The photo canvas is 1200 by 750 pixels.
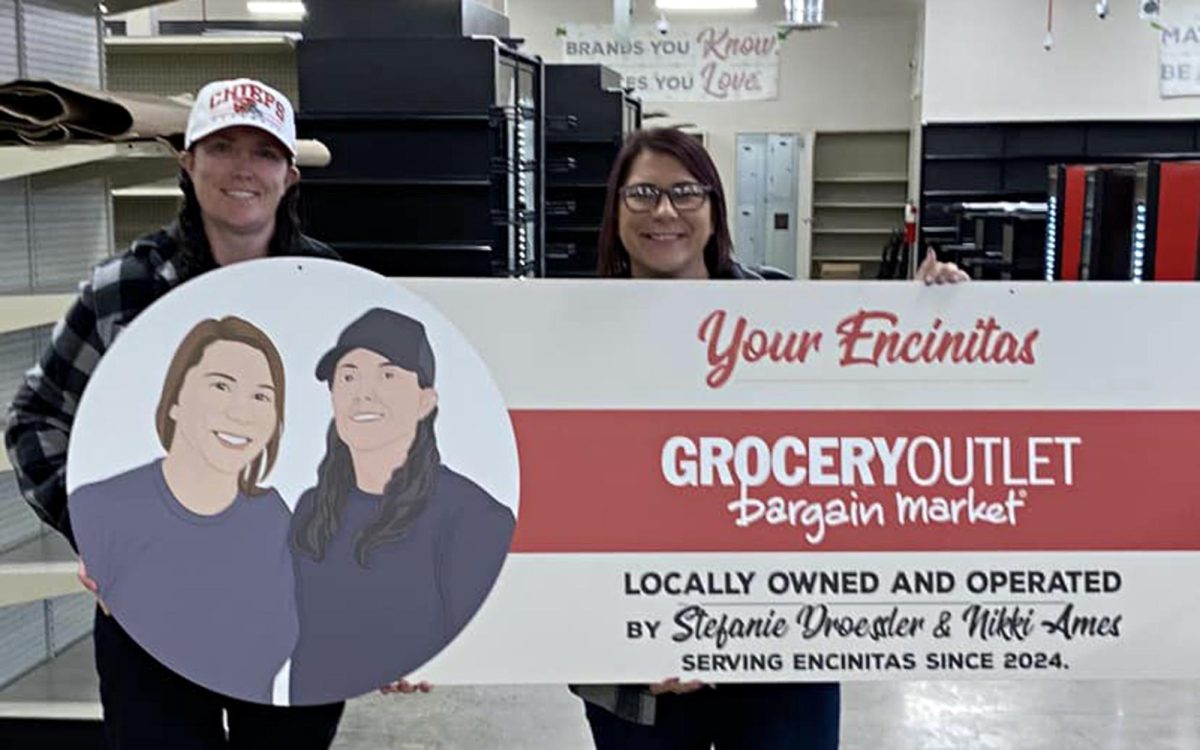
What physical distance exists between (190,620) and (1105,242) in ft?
12.7

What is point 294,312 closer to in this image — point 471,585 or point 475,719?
point 471,585

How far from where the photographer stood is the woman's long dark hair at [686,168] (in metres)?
1.69

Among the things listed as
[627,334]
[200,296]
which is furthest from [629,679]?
[200,296]

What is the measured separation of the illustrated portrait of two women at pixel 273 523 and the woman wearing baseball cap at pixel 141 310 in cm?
7

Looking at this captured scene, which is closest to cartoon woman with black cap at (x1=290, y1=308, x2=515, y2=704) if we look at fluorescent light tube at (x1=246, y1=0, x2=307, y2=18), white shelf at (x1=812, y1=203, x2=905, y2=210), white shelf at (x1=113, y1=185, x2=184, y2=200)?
white shelf at (x1=113, y1=185, x2=184, y2=200)

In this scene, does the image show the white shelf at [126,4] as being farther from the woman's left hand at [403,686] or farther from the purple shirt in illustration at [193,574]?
the woman's left hand at [403,686]

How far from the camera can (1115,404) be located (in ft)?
5.73

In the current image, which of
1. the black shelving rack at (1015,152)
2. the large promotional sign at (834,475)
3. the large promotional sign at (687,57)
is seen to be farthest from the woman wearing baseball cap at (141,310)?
the large promotional sign at (687,57)

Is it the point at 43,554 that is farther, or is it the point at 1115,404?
the point at 43,554

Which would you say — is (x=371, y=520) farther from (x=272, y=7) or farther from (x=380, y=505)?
(x=272, y=7)

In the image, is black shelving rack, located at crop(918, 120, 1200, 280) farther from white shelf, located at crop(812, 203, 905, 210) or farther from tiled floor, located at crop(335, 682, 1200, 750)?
tiled floor, located at crop(335, 682, 1200, 750)

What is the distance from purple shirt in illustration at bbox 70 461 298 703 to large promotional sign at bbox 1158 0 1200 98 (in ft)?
37.8

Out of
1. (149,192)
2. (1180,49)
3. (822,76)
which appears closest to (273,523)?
(149,192)

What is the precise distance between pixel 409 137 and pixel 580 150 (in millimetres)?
2092
